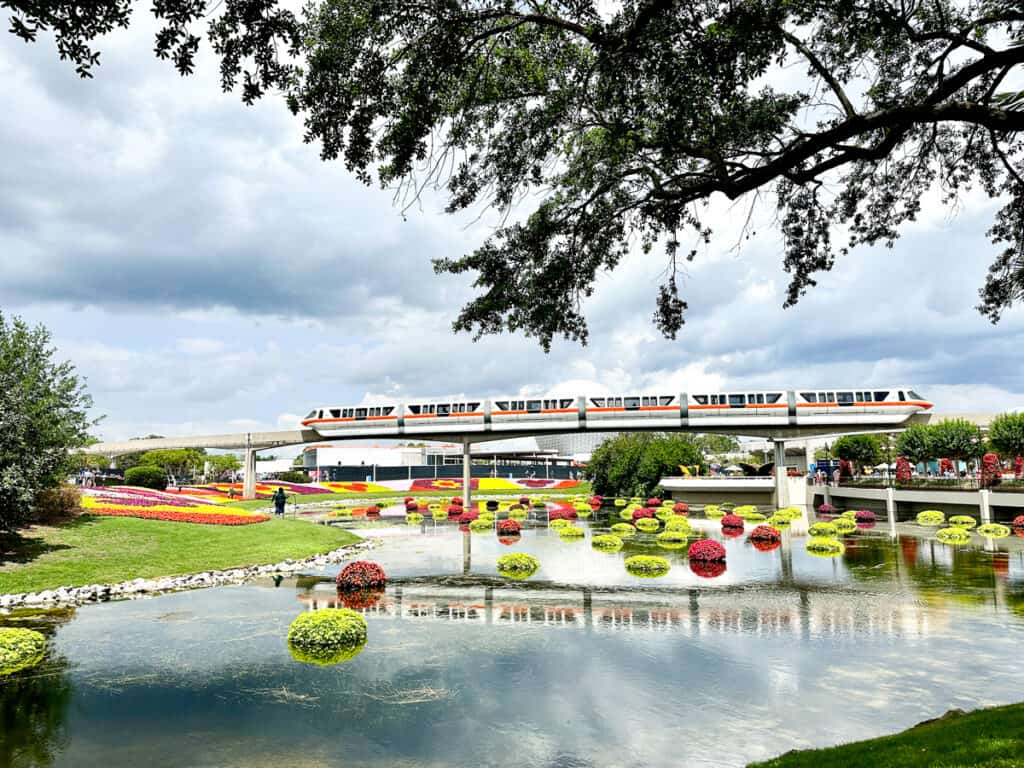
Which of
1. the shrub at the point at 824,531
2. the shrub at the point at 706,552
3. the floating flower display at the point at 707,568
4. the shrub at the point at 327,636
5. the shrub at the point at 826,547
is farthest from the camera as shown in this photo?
the shrub at the point at 824,531

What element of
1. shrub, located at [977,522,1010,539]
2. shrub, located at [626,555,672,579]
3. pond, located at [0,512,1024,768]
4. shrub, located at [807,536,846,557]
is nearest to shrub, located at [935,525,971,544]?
shrub, located at [977,522,1010,539]

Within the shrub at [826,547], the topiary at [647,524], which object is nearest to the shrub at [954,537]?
the shrub at [826,547]

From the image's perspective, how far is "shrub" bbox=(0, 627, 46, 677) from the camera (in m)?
11.9

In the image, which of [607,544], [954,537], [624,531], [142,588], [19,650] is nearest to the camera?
[19,650]

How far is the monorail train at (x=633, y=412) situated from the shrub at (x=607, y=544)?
2485 centimetres

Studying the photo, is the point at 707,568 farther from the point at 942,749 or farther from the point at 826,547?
the point at 942,749

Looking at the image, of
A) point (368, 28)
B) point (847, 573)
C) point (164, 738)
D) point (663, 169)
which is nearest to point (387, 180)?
point (368, 28)

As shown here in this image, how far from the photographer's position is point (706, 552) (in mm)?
25234

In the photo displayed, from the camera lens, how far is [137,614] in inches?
646

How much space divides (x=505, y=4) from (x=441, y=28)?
0.85 m

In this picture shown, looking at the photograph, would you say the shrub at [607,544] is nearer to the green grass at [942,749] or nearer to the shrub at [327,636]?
the shrub at [327,636]

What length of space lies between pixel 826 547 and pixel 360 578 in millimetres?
21571

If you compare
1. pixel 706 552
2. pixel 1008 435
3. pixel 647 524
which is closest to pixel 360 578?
pixel 706 552

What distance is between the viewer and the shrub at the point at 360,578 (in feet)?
65.3
